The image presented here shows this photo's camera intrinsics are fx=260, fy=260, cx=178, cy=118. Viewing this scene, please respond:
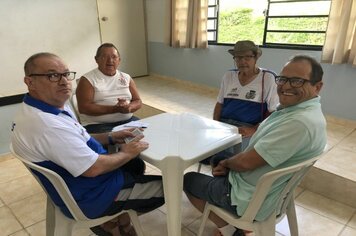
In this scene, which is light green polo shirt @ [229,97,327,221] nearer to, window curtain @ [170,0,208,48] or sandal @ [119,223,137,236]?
sandal @ [119,223,137,236]

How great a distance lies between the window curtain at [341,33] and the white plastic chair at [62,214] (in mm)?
2441

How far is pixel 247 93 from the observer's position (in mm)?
1847

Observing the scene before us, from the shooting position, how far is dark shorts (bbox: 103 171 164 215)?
4.12 ft

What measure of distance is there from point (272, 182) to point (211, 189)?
349mm

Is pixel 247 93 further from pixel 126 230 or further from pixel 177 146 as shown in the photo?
pixel 126 230

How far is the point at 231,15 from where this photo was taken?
3.64 metres

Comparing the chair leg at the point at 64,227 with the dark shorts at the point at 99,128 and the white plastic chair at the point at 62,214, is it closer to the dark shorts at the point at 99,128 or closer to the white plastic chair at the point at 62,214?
the white plastic chair at the point at 62,214

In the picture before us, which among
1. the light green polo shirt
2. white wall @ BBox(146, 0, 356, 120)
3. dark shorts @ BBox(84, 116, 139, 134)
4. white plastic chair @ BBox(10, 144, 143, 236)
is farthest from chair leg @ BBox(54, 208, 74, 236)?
white wall @ BBox(146, 0, 356, 120)

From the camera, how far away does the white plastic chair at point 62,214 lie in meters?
1.02

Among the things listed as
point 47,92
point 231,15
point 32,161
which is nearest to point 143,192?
point 32,161

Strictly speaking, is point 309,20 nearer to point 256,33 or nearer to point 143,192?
point 256,33

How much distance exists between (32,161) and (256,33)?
10.2ft

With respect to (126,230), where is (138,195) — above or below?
above

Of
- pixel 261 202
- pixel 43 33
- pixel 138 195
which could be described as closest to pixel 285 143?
pixel 261 202
